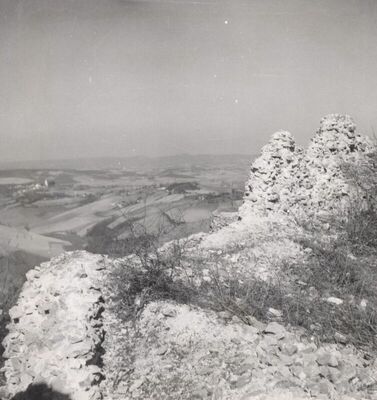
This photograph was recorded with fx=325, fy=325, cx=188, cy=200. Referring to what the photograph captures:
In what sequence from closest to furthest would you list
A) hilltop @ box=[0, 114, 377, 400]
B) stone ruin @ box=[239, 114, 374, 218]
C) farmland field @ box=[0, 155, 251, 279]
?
hilltop @ box=[0, 114, 377, 400]
stone ruin @ box=[239, 114, 374, 218]
farmland field @ box=[0, 155, 251, 279]

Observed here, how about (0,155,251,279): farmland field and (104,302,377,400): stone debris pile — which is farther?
(0,155,251,279): farmland field

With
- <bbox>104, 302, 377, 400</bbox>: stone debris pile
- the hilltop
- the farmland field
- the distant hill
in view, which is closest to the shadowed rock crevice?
the hilltop

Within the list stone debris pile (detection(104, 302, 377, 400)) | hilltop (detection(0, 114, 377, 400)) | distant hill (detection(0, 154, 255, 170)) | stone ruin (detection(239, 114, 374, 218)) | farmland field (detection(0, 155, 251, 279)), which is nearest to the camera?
stone debris pile (detection(104, 302, 377, 400))

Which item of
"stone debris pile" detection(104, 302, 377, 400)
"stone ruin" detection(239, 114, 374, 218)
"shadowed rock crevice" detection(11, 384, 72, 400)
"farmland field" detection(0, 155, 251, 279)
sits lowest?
"farmland field" detection(0, 155, 251, 279)

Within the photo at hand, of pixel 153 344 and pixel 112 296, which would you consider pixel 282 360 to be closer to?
pixel 153 344

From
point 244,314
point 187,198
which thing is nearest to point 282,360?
point 244,314

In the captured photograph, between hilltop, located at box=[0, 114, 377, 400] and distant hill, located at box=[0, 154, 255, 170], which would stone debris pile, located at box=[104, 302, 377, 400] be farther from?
distant hill, located at box=[0, 154, 255, 170]

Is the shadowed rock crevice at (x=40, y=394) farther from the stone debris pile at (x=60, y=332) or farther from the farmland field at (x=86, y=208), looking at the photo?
the farmland field at (x=86, y=208)

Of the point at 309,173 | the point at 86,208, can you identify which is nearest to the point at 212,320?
the point at 309,173
